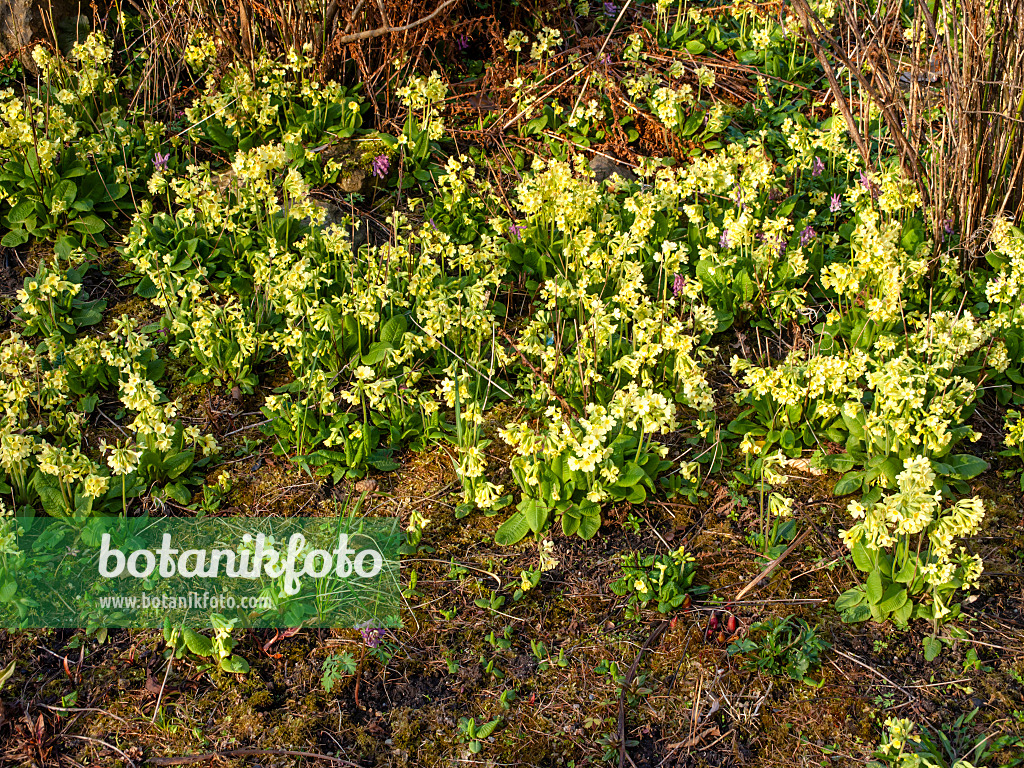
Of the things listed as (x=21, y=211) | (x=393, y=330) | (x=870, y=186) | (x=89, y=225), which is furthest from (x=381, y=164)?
(x=870, y=186)

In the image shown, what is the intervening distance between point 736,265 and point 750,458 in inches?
39.4

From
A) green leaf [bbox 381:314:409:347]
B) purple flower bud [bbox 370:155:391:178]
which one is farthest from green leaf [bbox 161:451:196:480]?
purple flower bud [bbox 370:155:391:178]

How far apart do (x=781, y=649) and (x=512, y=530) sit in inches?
37.6

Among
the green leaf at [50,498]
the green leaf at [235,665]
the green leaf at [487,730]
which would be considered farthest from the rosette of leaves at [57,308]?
the green leaf at [487,730]

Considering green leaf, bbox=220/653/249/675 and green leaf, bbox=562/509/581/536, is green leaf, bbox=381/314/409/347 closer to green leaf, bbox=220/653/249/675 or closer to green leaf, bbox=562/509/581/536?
green leaf, bbox=562/509/581/536

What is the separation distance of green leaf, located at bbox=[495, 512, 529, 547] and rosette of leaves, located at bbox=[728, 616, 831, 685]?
0.79m

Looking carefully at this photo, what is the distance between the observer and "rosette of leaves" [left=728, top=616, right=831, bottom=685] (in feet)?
9.34

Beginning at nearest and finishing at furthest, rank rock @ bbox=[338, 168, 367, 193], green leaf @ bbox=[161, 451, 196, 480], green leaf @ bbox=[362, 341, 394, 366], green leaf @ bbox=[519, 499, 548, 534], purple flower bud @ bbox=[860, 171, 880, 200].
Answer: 1. green leaf @ bbox=[519, 499, 548, 534]
2. green leaf @ bbox=[161, 451, 196, 480]
3. green leaf @ bbox=[362, 341, 394, 366]
4. purple flower bud @ bbox=[860, 171, 880, 200]
5. rock @ bbox=[338, 168, 367, 193]

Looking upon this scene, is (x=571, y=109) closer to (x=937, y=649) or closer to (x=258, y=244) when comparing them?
(x=258, y=244)

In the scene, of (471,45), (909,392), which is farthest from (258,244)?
(909,392)

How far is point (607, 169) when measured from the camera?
501cm

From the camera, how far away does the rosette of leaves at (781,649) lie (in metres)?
2.85

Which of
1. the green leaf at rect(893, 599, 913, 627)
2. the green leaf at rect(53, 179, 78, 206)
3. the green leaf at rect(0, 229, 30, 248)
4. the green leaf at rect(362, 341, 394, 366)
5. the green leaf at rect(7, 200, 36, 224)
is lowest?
the green leaf at rect(893, 599, 913, 627)

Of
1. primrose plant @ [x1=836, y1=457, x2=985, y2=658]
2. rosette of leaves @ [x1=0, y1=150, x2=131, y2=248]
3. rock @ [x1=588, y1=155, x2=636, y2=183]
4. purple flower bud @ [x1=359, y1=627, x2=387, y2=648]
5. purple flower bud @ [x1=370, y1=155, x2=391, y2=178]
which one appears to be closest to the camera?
primrose plant @ [x1=836, y1=457, x2=985, y2=658]
